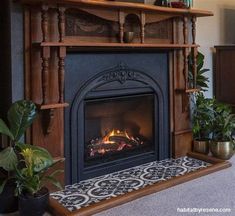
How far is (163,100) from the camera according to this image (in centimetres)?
309

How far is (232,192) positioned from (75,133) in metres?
1.19

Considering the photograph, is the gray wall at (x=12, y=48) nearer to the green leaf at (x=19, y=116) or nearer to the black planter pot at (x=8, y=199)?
the green leaf at (x=19, y=116)

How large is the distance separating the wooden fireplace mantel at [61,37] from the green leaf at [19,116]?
6.5 inches

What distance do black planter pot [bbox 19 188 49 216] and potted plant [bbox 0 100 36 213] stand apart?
0.48 ft

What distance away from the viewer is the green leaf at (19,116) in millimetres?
2025

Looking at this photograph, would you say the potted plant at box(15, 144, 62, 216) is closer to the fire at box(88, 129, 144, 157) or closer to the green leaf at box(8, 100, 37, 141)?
the green leaf at box(8, 100, 37, 141)

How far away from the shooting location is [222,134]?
3.14 m

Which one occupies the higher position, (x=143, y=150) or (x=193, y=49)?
(x=193, y=49)

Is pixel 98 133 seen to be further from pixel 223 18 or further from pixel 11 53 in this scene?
pixel 223 18

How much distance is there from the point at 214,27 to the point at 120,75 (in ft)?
6.19

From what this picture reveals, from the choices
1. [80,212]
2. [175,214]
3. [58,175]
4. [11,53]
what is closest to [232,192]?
[175,214]

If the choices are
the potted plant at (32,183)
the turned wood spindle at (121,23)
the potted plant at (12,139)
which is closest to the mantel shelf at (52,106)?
the potted plant at (12,139)

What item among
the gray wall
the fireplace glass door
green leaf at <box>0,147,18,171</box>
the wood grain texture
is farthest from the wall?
green leaf at <box>0,147,18,171</box>

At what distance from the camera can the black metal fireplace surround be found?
254cm
